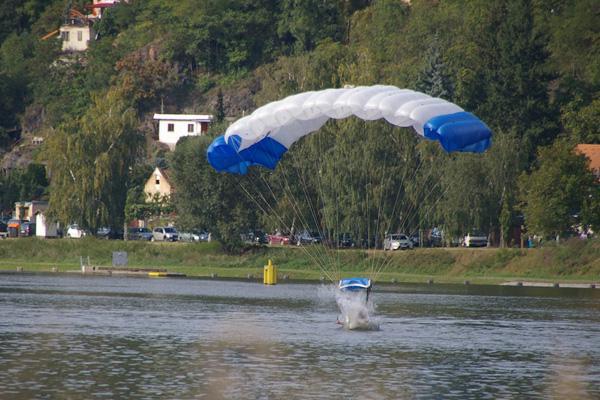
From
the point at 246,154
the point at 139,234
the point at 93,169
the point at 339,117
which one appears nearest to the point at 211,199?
the point at 93,169

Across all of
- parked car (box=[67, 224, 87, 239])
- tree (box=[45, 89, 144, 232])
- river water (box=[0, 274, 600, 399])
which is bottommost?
river water (box=[0, 274, 600, 399])

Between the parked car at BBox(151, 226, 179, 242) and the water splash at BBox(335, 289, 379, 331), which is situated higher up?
the parked car at BBox(151, 226, 179, 242)

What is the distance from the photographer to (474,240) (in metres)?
103

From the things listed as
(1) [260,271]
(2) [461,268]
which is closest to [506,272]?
(2) [461,268]

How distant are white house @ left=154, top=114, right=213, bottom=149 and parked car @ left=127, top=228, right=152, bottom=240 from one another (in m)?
39.0

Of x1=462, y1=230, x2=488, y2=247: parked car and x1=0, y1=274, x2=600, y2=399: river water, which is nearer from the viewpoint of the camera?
x1=0, y1=274, x2=600, y2=399: river water

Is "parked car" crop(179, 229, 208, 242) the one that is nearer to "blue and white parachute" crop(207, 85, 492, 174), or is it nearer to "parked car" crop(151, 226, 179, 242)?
"parked car" crop(151, 226, 179, 242)

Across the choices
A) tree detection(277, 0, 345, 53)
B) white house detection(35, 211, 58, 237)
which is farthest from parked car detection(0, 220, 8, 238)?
tree detection(277, 0, 345, 53)

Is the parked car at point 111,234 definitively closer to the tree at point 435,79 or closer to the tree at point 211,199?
the tree at point 211,199

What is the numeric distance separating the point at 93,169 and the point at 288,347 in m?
64.3

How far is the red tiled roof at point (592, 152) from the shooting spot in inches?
4195

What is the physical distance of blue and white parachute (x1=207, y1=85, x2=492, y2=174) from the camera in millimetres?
47312

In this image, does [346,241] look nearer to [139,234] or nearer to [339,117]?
[139,234]

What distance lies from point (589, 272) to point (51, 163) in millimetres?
42992
